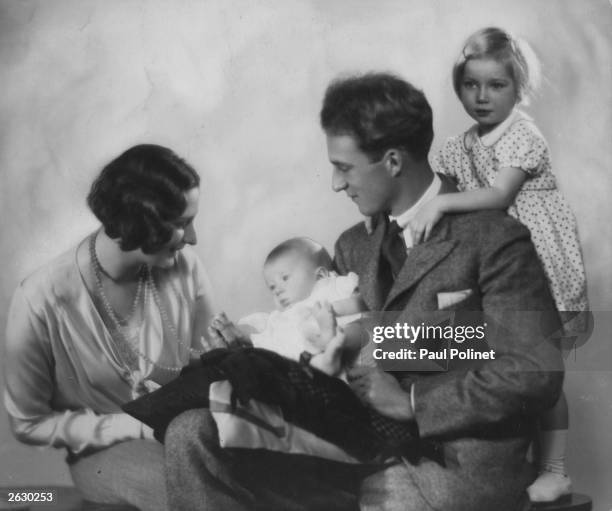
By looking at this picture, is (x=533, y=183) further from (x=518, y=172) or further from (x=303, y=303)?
(x=303, y=303)

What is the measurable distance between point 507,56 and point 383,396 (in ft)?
3.49

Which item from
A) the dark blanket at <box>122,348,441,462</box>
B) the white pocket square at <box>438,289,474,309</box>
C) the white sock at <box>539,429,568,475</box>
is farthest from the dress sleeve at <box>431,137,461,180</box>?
the white sock at <box>539,429,568,475</box>

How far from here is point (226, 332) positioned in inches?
110

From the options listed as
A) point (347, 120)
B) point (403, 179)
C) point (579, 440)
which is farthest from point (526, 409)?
point (347, 120)

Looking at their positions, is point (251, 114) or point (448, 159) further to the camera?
point (251, 114)

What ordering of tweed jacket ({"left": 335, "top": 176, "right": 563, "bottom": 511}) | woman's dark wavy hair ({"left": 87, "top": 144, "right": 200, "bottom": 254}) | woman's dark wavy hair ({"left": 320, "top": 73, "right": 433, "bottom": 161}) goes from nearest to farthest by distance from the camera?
1. tweed jacket ({"left": 335, "top": 176, "right": 563, "bottom": 511})
2. woman's dark wavy hair ({"left": 320, "top": 73, "right": 433, "bottom": 161})
3. woman's dark wavy hair ({"left": 87, "top": 144, "right": 200, "bottom": 254})

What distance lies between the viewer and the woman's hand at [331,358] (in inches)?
104

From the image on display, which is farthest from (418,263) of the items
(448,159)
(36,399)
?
(36,399)

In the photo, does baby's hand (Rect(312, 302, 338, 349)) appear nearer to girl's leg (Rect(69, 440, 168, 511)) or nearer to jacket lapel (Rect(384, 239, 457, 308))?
jacket lapel (Rect(384, 239, 457, 308))

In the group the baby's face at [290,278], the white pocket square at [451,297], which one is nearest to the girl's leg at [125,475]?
the baby's face at [290,278]

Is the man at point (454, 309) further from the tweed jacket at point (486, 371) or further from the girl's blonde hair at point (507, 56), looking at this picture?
the girl's blonde hair at point (507, 56)

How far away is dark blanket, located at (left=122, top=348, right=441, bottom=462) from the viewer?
263 cm

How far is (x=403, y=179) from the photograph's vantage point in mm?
2725

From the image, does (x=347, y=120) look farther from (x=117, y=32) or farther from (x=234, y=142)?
(x=117, y=32)
